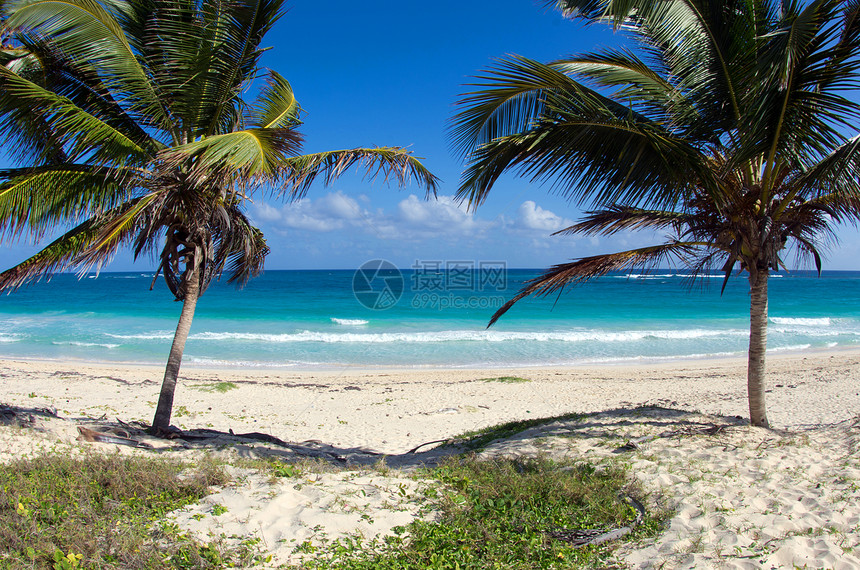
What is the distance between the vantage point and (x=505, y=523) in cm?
343

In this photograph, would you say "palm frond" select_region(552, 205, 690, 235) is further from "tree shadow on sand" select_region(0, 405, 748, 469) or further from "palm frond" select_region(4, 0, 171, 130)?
"palm frond" select_region(4, 0, 171, 130)

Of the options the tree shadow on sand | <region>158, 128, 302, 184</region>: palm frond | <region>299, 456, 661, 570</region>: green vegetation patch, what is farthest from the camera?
the tree shadow on sand

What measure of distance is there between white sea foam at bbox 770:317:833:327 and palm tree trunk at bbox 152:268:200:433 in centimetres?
3148

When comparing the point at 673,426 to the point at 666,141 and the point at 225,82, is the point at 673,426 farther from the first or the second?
the point at 225,82

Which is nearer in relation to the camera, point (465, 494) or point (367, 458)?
point (465, 494)

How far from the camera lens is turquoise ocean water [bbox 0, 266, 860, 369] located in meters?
18.5

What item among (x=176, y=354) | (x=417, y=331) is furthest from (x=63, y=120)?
(x=417, y=331)

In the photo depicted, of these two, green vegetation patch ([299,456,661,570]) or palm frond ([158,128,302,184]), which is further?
palm frond ([158,128,302,184])

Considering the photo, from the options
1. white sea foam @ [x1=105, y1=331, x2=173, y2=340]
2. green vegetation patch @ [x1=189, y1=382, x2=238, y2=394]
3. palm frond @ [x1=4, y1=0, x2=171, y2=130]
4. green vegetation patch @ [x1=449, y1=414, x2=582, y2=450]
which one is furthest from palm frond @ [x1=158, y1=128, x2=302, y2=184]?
white sea foam @ [x1=105, y1=331, x2=173, y2=340]

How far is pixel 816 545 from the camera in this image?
10.0ft

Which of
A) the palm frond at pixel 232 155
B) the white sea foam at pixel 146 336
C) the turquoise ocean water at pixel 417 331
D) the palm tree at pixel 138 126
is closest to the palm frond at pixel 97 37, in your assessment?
the palm tree at pixel 138 126

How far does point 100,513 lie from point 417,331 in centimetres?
2155

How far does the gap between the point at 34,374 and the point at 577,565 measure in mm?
16240

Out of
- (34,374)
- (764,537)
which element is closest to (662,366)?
(764,537)
